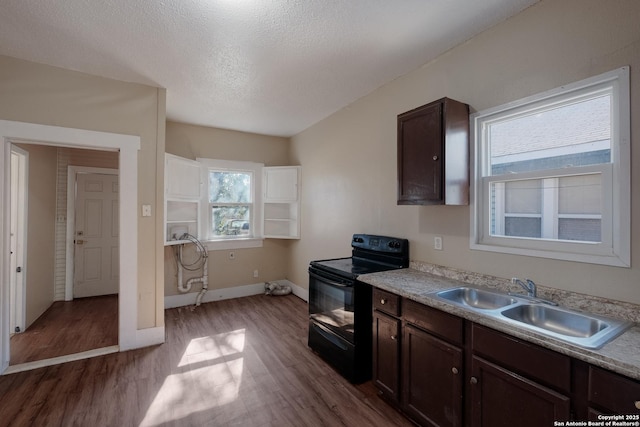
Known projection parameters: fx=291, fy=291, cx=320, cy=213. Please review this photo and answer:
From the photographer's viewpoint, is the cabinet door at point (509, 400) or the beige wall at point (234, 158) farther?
the beige wall at point (234, 158)

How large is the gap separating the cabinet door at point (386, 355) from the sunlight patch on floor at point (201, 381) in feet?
3.65

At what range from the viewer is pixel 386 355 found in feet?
6.98

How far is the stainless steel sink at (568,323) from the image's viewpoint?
4.09 feet

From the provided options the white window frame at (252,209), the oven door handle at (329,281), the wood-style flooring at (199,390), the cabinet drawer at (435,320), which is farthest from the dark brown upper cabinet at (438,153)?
the white window frame at (252,209)

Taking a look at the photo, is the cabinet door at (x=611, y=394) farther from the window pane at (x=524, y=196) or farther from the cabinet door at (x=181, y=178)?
the cabinet door at (x=181, y=178)

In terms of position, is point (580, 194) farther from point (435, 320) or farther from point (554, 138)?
point (435, 320)

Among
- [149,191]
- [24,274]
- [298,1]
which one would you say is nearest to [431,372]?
[298,1]

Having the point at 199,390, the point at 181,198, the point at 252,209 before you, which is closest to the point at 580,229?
the point at 199,390

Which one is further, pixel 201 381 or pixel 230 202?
pixel 230 202

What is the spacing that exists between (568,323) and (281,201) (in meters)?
3.77

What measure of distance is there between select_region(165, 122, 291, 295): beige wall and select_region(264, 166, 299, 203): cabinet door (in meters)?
0.31

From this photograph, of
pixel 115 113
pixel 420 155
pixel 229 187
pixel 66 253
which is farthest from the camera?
pixel 229 187

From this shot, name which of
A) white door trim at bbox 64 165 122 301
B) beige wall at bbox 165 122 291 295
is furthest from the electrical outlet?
white door trim at bbox 64 165 122 301

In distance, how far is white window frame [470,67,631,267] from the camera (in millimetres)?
1463
